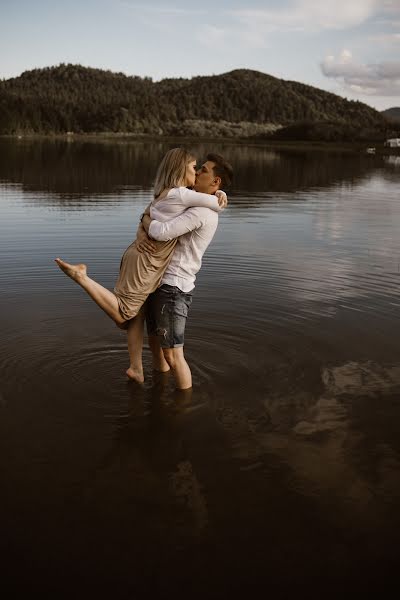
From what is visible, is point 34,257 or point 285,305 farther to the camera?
point 34,257

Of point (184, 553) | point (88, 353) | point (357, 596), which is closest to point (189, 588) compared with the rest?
point (184, 553)

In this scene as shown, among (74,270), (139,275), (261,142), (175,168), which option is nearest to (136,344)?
(139,275)

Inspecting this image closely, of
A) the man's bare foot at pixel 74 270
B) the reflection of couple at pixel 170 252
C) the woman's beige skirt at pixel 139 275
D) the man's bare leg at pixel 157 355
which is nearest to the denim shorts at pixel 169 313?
the reflection of couple at pixel 170 252

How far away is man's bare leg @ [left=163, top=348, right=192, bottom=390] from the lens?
632 cm

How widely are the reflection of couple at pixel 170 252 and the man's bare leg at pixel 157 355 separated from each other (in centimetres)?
46

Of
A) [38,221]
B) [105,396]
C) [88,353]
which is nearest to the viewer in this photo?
[105,396]

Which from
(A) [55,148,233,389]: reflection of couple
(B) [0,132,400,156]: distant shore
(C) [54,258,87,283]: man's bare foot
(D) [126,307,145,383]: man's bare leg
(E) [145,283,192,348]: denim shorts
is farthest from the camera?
(B) [0,132,400,156]: distant shore

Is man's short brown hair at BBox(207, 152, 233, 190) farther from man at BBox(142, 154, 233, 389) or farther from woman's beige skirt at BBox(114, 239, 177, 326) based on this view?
woman's beige skirt at BBox(114, 239, 177, 326)

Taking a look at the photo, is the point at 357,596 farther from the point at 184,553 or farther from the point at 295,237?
the point at 295,237

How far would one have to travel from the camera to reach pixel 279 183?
3734cm

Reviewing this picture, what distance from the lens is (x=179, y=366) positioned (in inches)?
253

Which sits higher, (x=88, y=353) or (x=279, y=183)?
(x=279, y=183)

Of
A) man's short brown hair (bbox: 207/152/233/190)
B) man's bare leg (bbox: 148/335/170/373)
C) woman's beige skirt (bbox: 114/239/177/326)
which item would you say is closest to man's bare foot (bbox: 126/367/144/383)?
man's bare leg (bbox: 148/335/170/373)

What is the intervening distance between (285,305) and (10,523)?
6.49 m
